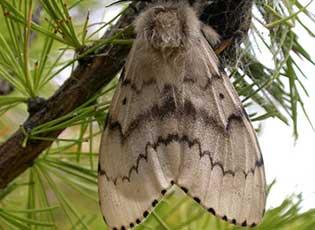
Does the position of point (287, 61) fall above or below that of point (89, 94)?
below

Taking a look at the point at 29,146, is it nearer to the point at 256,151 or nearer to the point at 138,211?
the point at 138,211

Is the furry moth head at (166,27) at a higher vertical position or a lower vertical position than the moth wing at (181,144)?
higher

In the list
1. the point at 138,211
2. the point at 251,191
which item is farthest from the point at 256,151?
the point at 138,211

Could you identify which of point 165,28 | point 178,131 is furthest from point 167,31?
point 178,131

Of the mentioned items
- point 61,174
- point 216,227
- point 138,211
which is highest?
point 61,174

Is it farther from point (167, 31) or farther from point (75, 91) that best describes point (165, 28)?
point (75, 91)
